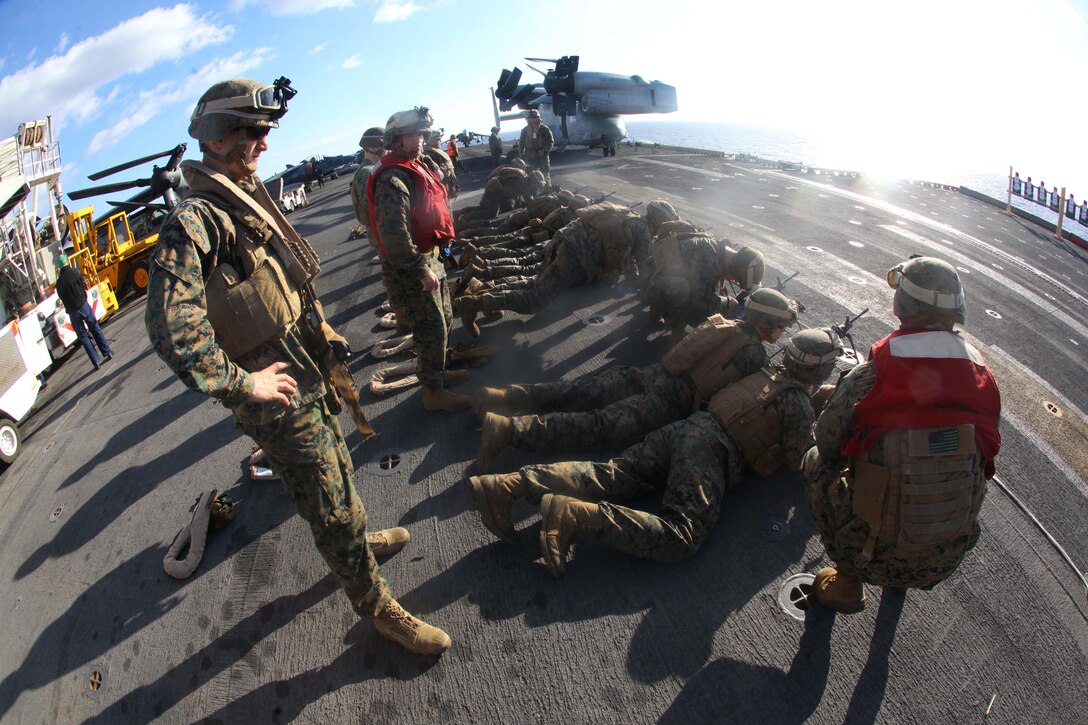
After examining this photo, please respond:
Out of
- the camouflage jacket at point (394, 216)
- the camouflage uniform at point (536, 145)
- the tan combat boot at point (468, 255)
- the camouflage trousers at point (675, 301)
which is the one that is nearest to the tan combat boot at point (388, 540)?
the camouflage jacket at point (394, 216)

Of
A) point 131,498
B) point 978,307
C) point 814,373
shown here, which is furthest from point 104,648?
point 978,307

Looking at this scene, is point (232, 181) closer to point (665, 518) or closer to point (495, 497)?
point (495, 497)

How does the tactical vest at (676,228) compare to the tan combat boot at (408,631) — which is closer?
the tan combat boot at (408,631)

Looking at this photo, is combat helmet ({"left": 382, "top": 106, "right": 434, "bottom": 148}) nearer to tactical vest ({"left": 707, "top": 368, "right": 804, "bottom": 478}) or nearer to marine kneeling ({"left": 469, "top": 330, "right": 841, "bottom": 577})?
marine kneeling ({"left": 469, "top": 330, "right": 841, "bottom": 577})

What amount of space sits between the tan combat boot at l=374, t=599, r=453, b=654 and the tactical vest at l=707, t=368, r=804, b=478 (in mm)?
2066

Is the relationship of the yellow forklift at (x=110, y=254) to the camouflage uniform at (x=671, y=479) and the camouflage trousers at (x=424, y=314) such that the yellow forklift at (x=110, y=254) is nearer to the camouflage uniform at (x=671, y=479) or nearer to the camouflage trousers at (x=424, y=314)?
the camouflage trousers at (x=424, y=314)

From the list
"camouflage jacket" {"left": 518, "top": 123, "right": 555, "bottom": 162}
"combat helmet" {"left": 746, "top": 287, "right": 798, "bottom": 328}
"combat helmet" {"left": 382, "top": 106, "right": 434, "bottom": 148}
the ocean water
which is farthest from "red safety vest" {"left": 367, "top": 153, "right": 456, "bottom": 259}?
the ocean water

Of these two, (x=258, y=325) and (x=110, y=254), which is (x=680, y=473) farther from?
(x=110, y=254)

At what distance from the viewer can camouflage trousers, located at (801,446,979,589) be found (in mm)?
2463

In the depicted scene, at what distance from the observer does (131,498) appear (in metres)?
4.33

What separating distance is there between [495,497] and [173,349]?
1.83 meters

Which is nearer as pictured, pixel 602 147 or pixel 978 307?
pixel 978 307

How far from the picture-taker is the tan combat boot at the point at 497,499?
3.12m

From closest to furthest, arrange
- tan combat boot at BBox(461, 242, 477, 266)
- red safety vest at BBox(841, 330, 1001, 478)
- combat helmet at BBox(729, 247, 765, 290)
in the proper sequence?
1. red safety vest at BBox(841, 330, 1001, 478)
2. combat helmet at BBox(729, 247, 765, 290)
3. tan combat boot at BBox(461, 242, 477, 266)
